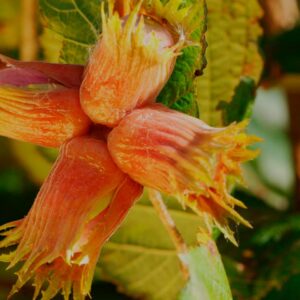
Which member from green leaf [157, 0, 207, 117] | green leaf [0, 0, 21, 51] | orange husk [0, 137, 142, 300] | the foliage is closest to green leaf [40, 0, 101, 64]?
the foliage

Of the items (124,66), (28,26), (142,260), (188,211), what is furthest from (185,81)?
(28,26)

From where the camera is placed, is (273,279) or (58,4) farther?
(273,279)

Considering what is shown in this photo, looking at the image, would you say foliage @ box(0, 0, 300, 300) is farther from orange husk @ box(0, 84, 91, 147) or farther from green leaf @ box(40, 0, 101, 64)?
orange husk @ box(0, 84, 91, 147)

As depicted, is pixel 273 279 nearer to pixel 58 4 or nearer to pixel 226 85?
pixel 226 85

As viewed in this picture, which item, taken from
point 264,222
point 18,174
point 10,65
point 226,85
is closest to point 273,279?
point 264,222

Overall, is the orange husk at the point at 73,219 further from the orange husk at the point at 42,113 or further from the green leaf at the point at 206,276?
the green leaf at the point at 206,276
